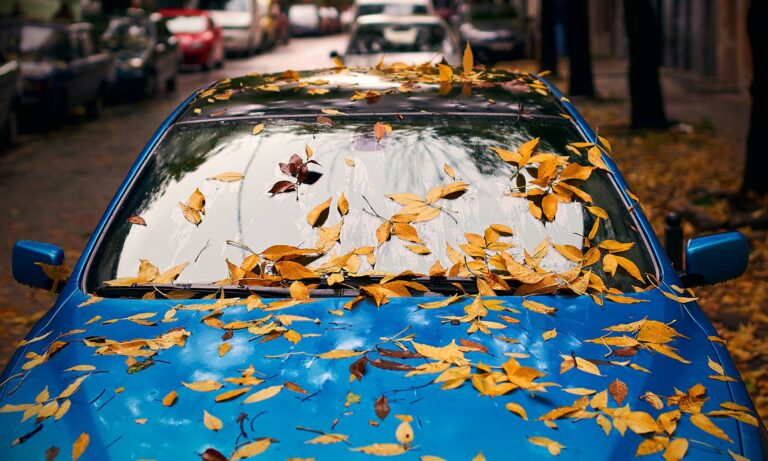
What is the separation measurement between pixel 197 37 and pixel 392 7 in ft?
16.7

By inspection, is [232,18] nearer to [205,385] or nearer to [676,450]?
[205,385]

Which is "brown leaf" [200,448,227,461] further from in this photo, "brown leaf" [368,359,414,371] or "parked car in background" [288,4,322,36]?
"parked car in background" [288,4,322,36]

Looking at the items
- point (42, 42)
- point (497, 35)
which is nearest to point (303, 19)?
point (497, 35)

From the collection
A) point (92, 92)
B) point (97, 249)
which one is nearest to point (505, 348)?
point (97, 249)

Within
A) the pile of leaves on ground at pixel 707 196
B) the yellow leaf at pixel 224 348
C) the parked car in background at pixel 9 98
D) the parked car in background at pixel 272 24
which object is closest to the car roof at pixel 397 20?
the pile of leaves on ground at pixel 707 196

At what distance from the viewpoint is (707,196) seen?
33.6 ft

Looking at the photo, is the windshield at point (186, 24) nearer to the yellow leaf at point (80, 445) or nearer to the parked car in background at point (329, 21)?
the yellow leaf at point (80, 445)

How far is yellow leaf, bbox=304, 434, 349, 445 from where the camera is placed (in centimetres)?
247

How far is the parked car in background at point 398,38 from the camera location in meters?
15.7

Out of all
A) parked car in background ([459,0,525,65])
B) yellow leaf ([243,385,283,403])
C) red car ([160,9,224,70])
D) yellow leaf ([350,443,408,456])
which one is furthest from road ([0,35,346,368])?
parked car in background ([459,0,525,65])

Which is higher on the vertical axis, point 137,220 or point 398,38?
point 137,220

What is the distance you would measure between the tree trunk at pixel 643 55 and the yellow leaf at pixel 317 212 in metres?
12.1

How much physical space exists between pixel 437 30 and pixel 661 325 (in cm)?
1372

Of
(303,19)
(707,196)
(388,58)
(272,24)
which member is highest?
(388,58)
